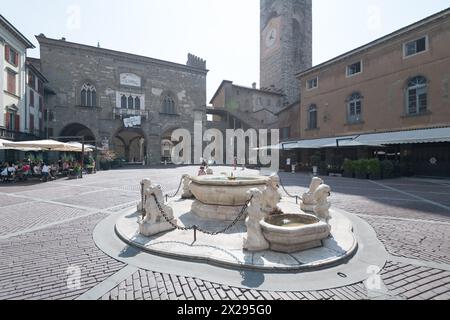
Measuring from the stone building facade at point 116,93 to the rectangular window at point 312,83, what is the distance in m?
17.2

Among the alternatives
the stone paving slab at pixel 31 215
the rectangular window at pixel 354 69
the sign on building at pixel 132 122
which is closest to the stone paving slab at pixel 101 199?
the stone paving slab at pixel 31 215

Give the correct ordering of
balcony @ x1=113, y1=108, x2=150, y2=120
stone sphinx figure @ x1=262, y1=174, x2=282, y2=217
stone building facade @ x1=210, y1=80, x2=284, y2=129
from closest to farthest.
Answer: stone sphinx figure @ x1=262, y1=174, x2=282, y2=217 → balcony @ x1=113, y1=108, x2=150, y2=120 → stone building facade @ x1=210, y1=80, x2=284, y2=129

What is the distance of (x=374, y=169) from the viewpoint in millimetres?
16406

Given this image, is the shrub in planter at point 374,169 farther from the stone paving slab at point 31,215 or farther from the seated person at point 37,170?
the seated person at point 37,170

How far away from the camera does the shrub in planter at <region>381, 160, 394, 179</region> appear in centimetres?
1669

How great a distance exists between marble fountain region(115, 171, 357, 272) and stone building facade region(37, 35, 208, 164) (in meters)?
24.4

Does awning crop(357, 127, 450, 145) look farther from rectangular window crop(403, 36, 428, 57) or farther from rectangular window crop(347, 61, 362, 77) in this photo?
rectangular window crop(347, 61, 362, 77)

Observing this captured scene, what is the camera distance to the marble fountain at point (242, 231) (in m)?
4.07

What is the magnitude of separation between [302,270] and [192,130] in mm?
34157

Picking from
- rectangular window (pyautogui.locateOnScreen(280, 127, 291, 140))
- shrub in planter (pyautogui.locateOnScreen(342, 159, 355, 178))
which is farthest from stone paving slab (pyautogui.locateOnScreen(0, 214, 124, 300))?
rectangular window (pyautogui.locateOnScreen(280, 127, 291, 140))

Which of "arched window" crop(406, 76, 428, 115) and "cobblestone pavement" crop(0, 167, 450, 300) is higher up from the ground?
"arched window" crop(406, 76, 428, 115)

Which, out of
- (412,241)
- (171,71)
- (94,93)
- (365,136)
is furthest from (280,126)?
(412,241)

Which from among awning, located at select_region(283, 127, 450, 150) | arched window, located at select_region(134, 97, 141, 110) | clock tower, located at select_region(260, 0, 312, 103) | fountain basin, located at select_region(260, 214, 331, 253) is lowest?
fountain basin, located at select_region(260, 214, 331, 253)
